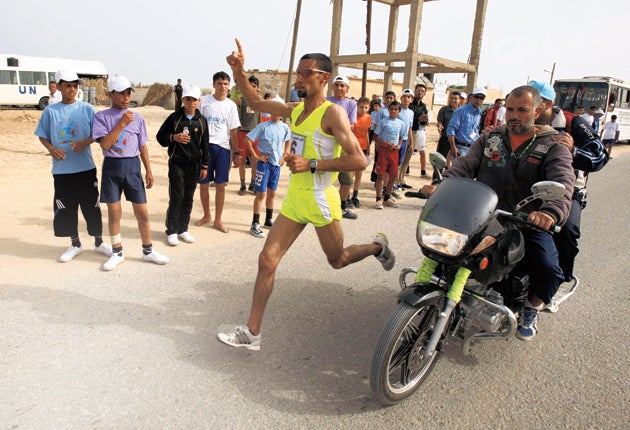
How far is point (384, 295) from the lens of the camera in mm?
4184

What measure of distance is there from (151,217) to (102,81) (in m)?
30.1

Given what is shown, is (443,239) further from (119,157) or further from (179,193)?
(179,193)

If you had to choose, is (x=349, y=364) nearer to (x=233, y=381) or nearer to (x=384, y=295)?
(x=233, y=381)

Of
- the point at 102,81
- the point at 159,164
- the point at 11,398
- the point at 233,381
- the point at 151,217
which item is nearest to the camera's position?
the point at 11,398

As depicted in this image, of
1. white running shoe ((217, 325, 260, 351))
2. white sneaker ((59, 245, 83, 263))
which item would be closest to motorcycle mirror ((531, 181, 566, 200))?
white running shoe ((217, 325, 260, 351))

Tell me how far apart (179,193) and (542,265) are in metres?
3.94

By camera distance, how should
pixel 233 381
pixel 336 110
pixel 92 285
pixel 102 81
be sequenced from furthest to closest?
pixel 102 81, pixel 92 285, pixel 336 110, pixel 233 381

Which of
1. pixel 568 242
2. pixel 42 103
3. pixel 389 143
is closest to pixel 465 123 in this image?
pixel 389 143

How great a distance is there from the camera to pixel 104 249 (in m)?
4.82

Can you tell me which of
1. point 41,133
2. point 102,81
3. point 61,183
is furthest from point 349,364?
point 102,81

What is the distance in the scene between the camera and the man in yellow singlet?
2945mm

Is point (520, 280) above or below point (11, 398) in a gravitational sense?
above

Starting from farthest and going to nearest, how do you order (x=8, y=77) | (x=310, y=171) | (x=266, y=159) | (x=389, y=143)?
(x=8, y=77) → (x=389, y=143) → (x=266, y=159) → (x=310, y=171)

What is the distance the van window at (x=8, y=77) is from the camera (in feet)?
83.8
